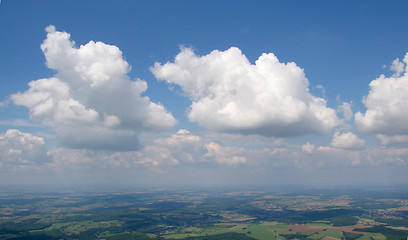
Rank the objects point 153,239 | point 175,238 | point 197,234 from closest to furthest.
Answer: point 153,239
point 175,238
point 197,234

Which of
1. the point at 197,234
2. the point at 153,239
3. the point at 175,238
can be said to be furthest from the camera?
the point at 197,234

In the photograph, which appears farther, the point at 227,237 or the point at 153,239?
the point at 227,237

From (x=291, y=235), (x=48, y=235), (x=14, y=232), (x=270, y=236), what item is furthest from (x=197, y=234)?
(x=14, y=232)

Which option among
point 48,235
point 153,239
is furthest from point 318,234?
point 48,235

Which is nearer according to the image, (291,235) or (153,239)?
(153,239)

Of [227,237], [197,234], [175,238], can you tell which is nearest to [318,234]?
[227,237]

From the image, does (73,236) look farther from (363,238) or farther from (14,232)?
(363,238)

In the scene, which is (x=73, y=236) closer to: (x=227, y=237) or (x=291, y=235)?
(x=227, y=237)
